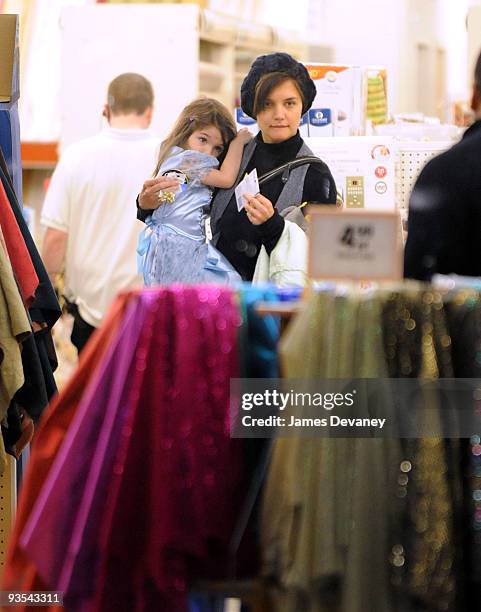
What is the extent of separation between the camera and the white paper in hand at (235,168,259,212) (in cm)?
370

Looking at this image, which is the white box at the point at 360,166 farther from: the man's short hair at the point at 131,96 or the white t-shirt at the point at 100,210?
the man's short hair at the point at 131,96

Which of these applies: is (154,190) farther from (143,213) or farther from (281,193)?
(281,193)

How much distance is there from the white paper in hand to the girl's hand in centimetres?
14

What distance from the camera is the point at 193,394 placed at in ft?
6.81

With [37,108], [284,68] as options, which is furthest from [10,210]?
[37,108]

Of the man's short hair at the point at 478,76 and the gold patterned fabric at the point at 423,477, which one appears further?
the man's short hair at the point at 478,76

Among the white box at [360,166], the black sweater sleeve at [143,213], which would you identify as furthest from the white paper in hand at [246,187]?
the white box at [360,166]

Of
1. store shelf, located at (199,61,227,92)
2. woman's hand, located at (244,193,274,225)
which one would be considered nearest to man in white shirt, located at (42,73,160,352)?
woman's hand, located at (244,193,274,225)

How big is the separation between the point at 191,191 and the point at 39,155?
4881mm

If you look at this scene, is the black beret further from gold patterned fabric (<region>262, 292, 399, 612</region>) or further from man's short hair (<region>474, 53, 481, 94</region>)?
gold patterned fabric (<region>262, 292, 399, 612</region>)

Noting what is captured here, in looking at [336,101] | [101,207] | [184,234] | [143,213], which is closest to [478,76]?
[184,234]

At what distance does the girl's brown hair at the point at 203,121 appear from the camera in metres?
3.87

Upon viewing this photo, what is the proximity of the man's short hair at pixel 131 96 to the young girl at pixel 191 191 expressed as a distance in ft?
5.26

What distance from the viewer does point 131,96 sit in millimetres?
5480
